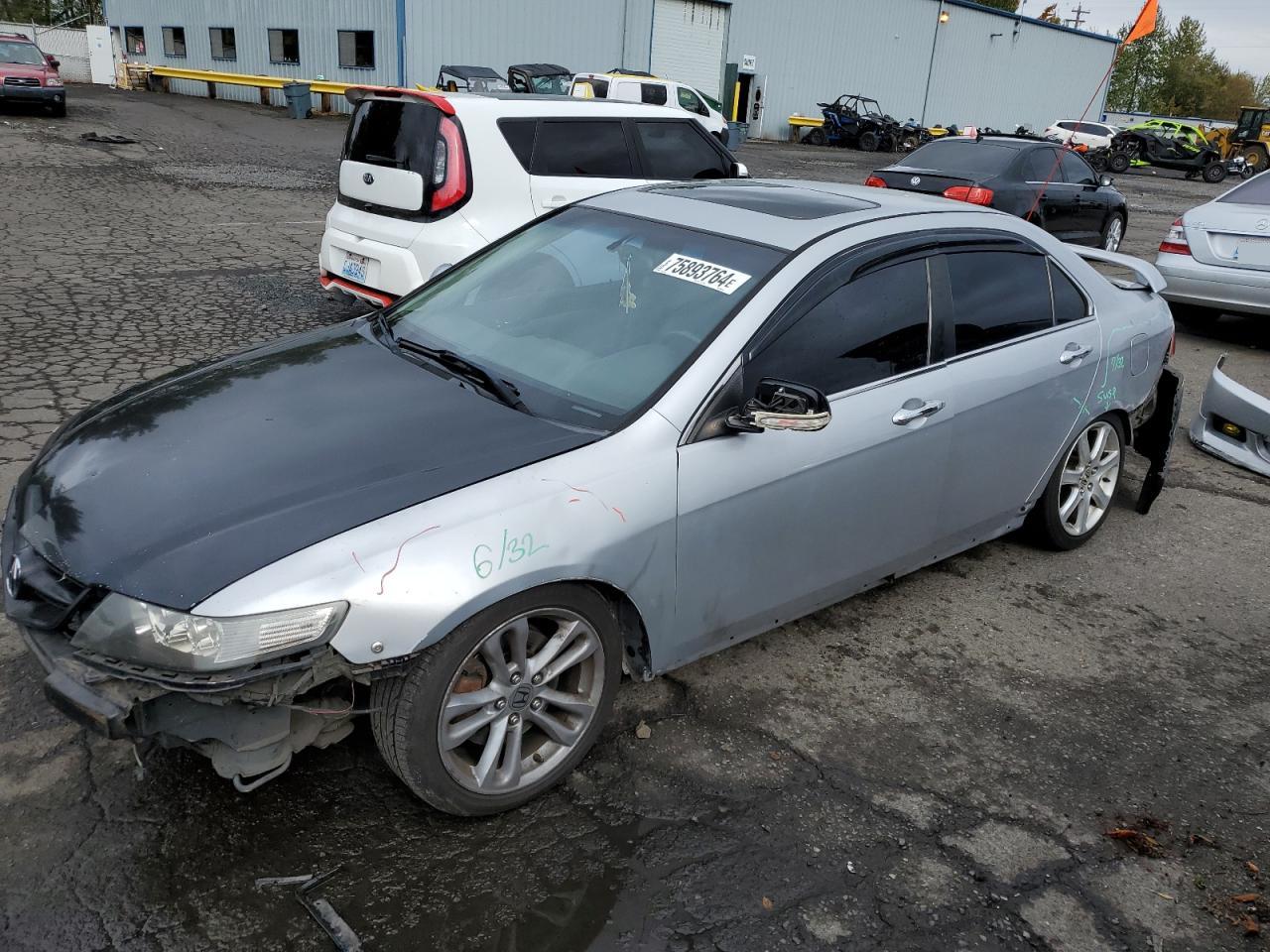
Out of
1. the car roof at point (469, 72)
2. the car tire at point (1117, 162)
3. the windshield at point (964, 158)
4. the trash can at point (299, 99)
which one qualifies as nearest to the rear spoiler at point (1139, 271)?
the windshield at point (964, 158)

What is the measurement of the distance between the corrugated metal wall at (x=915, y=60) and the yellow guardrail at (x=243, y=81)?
13608 millimetres

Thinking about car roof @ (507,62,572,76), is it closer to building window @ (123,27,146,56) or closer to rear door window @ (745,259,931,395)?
rear door window @ (745,259,931,395)

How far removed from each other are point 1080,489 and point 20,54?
2475 centimetres

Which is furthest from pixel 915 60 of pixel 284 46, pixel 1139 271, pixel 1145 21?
pixel 1139 271

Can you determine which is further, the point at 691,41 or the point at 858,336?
the point at 691,41

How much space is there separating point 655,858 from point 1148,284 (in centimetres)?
397

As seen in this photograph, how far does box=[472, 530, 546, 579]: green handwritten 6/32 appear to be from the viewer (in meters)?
2.52

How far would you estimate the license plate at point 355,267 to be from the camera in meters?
6.62

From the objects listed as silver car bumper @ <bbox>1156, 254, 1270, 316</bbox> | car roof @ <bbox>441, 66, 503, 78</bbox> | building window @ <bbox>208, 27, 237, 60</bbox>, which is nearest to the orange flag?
silver car bumper @ <bbox>1156, 254, 1270, 316</bbox>

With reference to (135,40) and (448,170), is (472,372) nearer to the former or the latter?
(448,170)

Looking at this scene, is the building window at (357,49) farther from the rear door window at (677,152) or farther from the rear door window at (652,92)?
the rear door window at (677,152)

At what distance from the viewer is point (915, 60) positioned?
1540 inches

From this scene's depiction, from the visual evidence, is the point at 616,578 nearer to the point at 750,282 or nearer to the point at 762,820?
the point at 762,820

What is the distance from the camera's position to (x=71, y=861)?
2568 millimetres
